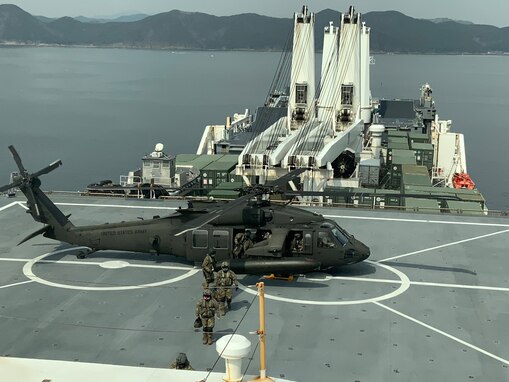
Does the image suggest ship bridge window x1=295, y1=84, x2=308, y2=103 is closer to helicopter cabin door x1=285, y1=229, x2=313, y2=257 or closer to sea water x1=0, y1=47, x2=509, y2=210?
sea water x1=0, y1=47, x2=509, y2=210

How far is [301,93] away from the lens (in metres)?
53.5

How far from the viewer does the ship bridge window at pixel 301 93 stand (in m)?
53.3

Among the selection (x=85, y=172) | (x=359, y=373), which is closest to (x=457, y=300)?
(x=359, y=373)

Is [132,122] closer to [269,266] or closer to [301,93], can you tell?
[301,93]

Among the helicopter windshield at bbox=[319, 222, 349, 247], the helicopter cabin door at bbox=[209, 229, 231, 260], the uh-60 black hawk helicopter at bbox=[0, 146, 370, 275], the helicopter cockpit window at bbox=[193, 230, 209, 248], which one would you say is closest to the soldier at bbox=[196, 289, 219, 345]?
the uh-60 black hawk helicopter at bbox=[0, 146, 370, 275]

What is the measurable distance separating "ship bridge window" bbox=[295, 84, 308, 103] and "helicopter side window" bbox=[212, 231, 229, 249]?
3737 centimetres

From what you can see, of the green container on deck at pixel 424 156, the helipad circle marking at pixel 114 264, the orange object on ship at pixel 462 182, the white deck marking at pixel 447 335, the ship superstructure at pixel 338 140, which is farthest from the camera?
the green container on deck at pixel 424 156

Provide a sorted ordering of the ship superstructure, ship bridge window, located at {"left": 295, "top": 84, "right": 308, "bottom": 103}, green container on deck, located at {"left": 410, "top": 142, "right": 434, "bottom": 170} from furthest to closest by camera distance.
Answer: ship bridge window, located at {"left": 295, "top": 84, "right": 308, "bottom": 103}, green container on deck, located at {"left": 410, "top": 142, "right": 434, "bottom": 170}, the ship superstructure

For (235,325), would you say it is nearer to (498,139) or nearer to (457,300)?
(457,300)

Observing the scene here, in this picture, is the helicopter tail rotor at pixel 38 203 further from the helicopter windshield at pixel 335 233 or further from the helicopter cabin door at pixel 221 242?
the helicopter windshield at pixel 335 233

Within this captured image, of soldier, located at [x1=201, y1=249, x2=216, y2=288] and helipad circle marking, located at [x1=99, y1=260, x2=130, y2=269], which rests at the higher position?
soldier, located at [x1=201, y1=249, x2=216, y2=288]

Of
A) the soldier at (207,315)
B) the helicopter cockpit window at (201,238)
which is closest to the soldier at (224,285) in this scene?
the soldier at (207,315)

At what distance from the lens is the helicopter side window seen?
17328 millimetres

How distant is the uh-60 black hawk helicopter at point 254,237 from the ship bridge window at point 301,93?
36.3m
